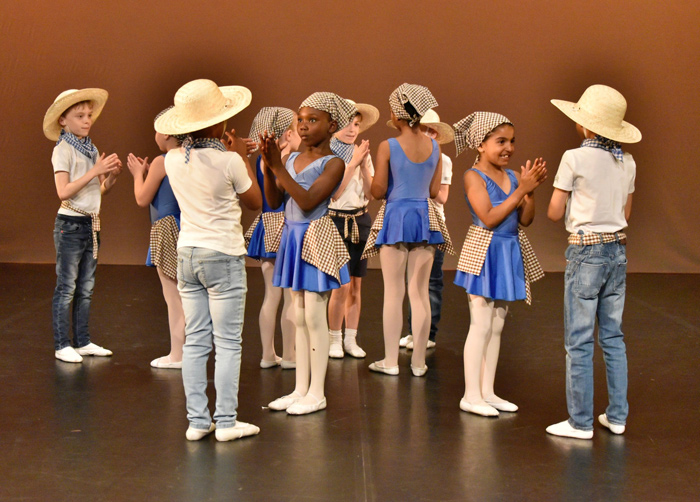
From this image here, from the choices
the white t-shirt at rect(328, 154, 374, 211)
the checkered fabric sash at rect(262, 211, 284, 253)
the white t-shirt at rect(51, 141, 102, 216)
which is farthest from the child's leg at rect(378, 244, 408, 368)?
the white t-shirt at rect(51, 141, 102, 216)

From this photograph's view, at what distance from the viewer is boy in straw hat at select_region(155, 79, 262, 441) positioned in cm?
299

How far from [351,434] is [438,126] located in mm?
2271

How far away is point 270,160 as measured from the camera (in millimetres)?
3096

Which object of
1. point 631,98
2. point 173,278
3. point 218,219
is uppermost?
point 631,98

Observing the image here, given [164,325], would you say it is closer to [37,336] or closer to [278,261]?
[37,336]

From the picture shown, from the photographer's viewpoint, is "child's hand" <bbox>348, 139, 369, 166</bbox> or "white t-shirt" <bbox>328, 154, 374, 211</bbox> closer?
"child's hand" <bbox>348, 139, 369, 166</bbox>

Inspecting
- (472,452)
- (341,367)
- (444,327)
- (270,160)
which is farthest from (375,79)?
(472,452)

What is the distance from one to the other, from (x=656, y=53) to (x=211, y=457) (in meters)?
6.42

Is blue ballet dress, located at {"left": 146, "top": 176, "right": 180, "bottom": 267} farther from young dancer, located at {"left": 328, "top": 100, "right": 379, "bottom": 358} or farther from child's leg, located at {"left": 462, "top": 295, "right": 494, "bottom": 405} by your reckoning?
child's leg, located at {"left": 462, "top": 295, "right": 494, "bottom": 405}

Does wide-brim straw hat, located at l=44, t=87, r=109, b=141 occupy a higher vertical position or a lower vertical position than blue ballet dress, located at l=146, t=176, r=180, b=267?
higher

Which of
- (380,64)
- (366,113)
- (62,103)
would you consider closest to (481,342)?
(366,113)

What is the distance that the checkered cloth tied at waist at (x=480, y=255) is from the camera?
3381 mm

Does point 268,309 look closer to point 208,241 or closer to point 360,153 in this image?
point 360,153

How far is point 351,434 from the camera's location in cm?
320
